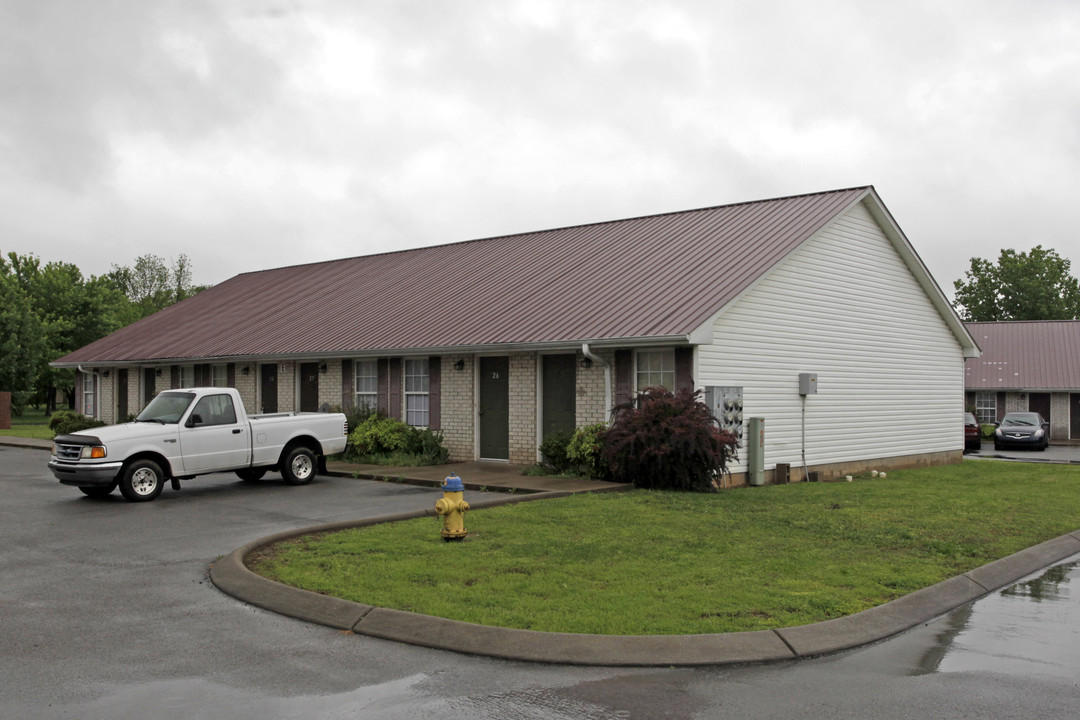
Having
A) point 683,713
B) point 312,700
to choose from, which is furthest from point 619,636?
point 312,700

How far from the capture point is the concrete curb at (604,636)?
21.8 ft

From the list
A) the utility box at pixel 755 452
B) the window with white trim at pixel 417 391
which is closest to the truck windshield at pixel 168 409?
the window with white trim at pixel 417 391

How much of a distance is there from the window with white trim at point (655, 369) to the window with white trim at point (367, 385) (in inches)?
307

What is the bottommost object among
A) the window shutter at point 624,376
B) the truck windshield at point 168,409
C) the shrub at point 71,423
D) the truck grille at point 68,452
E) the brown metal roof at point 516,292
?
the shrub at point 71,423

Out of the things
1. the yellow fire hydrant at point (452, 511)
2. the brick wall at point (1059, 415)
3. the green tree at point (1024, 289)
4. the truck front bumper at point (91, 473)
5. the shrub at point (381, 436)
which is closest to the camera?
the yellow fire hydrant at point (452, 511)

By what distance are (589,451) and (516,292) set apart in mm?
6782

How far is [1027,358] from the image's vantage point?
4638 centimetres

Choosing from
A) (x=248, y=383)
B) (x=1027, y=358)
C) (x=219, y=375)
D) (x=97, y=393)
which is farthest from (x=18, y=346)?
(x=1027, y=358)

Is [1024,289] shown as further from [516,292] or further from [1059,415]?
[516,292]

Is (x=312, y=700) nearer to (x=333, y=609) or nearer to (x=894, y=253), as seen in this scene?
(x=333, y=609)

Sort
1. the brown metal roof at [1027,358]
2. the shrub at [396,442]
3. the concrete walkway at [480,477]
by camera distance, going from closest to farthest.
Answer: the concrete walkway at [480,477] → the shrub at [396,442] → the brown metal roof at [1027,358]

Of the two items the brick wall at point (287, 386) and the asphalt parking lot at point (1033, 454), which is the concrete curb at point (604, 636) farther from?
the asphalt parking lot at point (1033, 454)

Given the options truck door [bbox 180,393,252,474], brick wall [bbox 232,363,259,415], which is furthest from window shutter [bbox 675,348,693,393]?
brick wall [bbox 232,363,259,415]

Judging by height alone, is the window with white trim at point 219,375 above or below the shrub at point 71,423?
above
